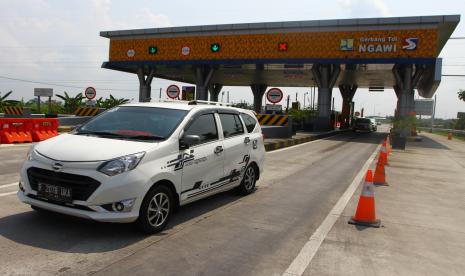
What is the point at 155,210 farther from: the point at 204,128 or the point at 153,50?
the point at 153,50

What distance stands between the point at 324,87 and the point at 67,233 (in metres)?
30.3

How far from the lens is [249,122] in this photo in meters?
8.21

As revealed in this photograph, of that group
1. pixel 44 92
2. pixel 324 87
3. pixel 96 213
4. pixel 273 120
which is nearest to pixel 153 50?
pixel 44 92

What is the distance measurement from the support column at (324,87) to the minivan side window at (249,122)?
25.3 meters

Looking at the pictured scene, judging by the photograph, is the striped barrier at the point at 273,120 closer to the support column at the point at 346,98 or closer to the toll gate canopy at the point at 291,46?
the toll gate canopy at the point at 291,46

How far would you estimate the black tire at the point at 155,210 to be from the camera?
5.07m

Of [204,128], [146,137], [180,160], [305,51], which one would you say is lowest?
[180,160]

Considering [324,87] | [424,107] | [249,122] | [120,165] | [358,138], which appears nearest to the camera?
[120,165]

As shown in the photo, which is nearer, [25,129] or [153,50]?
[25,129]

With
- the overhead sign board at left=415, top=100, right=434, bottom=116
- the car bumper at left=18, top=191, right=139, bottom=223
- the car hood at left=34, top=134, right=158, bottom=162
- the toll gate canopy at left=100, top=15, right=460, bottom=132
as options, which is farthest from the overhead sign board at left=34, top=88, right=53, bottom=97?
the overhead sign board at left=415, top=100, right=434, bottom=116

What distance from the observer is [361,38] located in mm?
29578

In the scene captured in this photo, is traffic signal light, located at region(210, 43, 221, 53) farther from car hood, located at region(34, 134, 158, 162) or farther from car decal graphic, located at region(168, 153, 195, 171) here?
car hood, located at region(34, 134, 158, 162)

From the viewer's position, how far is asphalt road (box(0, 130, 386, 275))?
4215 millimetres

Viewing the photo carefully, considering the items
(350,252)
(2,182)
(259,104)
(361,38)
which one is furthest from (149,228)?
(259,104)
